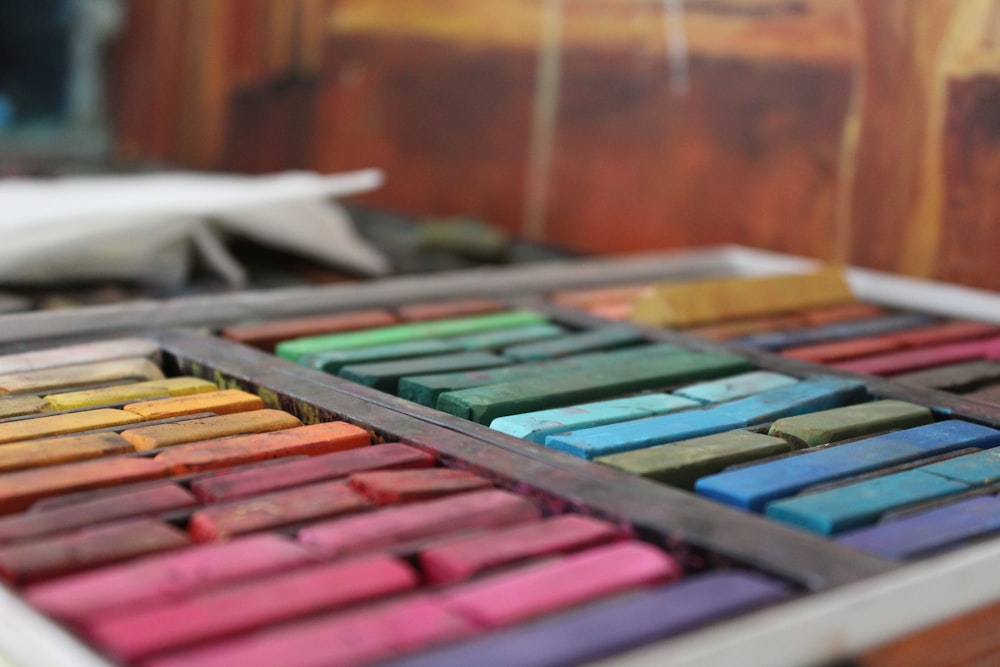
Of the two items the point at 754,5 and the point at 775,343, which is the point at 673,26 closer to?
the point at 754,5

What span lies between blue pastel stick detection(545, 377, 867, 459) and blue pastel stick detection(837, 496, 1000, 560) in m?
0.29

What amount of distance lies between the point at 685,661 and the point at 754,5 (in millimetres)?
2046

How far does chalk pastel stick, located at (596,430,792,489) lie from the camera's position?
126 cm

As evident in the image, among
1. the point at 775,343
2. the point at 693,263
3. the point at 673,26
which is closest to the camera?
the point at 775,343

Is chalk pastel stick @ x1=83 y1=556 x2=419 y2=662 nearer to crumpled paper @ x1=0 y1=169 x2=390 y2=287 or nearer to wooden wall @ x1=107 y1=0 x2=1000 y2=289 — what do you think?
crumpled paper @ x1=0 y1=169 x2=390 y2=287

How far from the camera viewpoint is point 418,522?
1103 millimetres

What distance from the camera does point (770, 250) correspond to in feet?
8.68

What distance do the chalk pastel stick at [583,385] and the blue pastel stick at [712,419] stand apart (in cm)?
12

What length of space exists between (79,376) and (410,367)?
1.44 ft

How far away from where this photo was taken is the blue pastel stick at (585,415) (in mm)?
1391

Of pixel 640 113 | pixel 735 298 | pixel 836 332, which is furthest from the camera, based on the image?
pixel 640 113

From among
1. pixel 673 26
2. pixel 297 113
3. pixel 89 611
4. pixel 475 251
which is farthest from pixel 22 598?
pixel 297 113

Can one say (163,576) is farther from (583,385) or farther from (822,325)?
(822,325)

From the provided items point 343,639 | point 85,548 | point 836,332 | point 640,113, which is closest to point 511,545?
point 343,639
